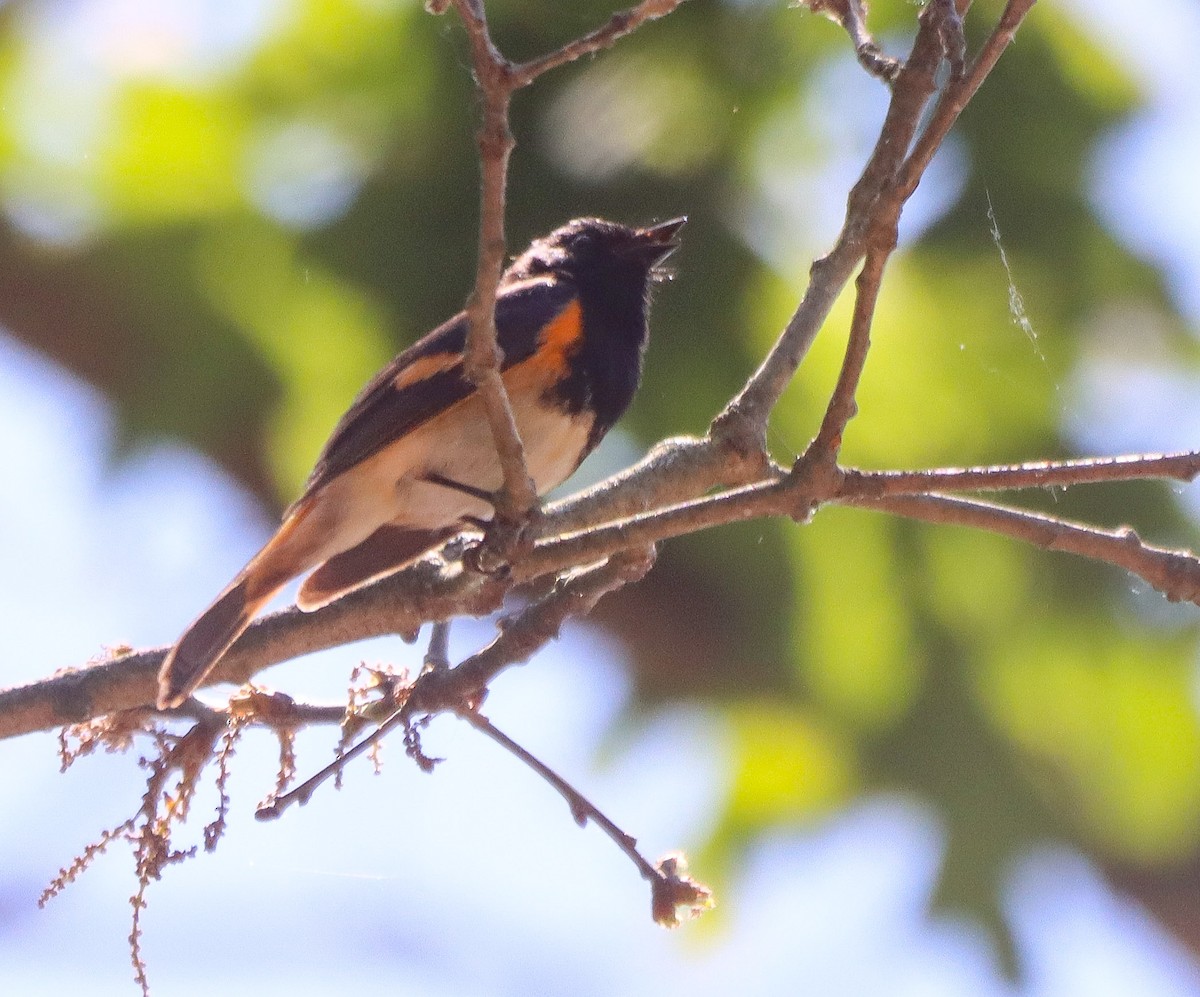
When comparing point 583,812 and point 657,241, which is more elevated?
point 657,241

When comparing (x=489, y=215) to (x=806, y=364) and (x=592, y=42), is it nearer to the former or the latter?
(x=592, y=42)

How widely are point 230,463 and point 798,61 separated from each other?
180cm

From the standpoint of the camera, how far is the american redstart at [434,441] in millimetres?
2277

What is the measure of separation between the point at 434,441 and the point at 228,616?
0.45 m

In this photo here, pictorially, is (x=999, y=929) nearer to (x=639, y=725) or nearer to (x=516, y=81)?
(x=639, y=725)

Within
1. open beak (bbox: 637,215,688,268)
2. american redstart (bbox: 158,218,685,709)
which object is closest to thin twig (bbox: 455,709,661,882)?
american redstart (bbox: 158,218,685,709)

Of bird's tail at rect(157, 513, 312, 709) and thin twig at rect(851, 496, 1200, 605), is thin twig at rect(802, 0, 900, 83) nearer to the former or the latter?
thin twig at rect(851, 496, 1200, 605)

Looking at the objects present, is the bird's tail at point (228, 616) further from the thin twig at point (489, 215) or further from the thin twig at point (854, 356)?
the thin twig at point (854, 356)

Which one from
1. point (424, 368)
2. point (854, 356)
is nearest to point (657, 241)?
point (424, 368)

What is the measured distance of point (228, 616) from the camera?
2.14 meters

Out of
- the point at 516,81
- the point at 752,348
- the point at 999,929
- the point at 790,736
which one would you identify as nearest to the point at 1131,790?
the point at 999,929

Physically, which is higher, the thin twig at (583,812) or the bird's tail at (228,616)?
the bird's tail at (228,616)

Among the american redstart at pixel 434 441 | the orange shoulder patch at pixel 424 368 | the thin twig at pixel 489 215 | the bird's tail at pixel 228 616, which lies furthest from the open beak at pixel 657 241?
→ the thin twig at pixel 489 215

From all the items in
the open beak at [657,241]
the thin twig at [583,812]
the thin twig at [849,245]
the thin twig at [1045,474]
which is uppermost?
the open beak at [657,241]
